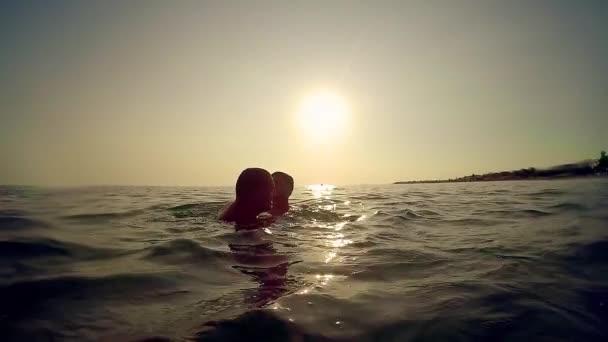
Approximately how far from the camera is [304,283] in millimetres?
3680

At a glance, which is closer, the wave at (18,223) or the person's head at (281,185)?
the wave at (18,223)

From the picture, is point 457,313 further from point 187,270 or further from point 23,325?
point 23,325

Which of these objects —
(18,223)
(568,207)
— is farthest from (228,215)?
(568,207)

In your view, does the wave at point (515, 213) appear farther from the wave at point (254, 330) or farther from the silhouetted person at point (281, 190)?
the wave at point (254, 330)

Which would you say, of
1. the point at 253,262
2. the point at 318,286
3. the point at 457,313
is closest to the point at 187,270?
the point at 253,262

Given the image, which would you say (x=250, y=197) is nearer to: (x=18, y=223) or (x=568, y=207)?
(x=18, y=223)

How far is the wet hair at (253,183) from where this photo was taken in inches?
297

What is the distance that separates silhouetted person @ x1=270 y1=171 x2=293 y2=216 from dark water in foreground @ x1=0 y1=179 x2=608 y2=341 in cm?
288

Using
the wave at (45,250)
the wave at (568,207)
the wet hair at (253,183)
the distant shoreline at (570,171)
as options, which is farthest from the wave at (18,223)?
the distant shoreline at (570,171)

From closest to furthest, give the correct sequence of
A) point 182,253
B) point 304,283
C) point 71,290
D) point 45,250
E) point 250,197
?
point 71,290 → point 304,283 → point 45,250 → point 182,253 → point 250,197

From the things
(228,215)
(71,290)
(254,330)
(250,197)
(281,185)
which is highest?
(281,185)

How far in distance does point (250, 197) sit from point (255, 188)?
0.25 meters

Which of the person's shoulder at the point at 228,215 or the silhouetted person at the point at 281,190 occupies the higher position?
the silhouetted person at the point at 281,190

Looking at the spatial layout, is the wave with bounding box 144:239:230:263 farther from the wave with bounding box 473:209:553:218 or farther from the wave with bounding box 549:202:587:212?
the wave with bounding box 549:202:587:212
